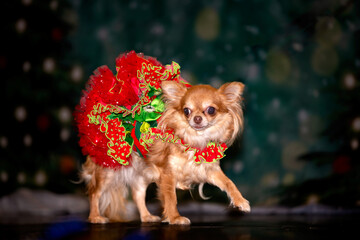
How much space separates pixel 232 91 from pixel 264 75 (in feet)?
5.79

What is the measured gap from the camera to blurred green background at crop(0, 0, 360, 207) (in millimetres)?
4395

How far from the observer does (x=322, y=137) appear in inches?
175

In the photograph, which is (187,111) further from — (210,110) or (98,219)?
(98,219)

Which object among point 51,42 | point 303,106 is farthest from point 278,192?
point 51,42

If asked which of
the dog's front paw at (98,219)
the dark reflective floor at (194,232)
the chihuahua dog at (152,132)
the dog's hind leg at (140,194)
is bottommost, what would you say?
the dark reflective floor at (194,232)

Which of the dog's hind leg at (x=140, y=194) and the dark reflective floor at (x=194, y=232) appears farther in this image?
the dog's hind leg at (x=140, y=194)

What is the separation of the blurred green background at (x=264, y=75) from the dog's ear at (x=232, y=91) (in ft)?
5.01

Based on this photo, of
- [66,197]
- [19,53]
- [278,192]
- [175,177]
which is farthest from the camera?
[19,53]

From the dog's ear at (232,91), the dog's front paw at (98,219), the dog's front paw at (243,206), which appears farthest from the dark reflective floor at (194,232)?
the dog's ear at (232,91)

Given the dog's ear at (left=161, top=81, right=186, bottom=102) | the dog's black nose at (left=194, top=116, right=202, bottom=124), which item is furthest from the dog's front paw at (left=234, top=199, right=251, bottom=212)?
the dog's ear at (left=161, top=81, right=186, bottom=102)

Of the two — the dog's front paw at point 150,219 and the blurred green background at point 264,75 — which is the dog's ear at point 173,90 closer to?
the dog's front paw at point 150,219

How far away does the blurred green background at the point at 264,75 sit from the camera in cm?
439

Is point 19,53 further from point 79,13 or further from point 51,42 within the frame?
point 79,13

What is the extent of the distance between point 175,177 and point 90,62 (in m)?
2.49
